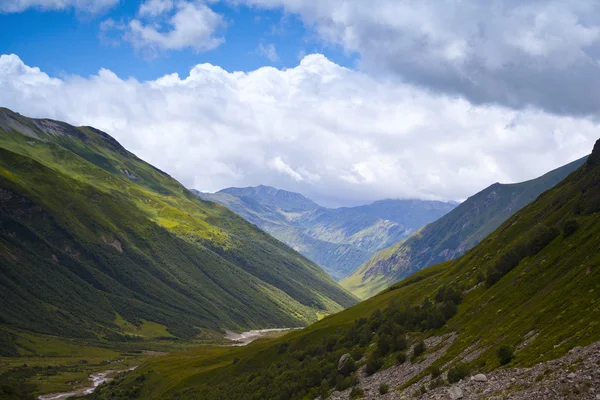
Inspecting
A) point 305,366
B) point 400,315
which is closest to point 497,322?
point 400,315

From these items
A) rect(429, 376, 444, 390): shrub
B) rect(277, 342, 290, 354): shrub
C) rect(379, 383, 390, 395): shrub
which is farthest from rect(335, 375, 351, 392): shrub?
rect(277, 342, 290, 354): shrub

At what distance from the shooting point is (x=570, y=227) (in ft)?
237

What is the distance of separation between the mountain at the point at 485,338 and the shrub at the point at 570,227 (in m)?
0.15

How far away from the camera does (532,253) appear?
7838cm

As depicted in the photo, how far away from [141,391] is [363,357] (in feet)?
355

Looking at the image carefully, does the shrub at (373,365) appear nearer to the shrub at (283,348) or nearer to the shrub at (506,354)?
the shrub at (506,354)

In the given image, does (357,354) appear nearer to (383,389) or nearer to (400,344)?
(400,344)

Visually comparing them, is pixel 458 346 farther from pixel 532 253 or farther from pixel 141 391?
pixel 141 391

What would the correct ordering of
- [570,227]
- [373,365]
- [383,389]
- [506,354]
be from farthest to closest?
1. [570,227]
2. [373,365]
3. [383,389]
4. [506,354]

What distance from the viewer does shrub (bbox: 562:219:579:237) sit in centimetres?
7170

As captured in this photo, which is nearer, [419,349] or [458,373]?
[458,373]

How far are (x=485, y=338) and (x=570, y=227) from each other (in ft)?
94.6

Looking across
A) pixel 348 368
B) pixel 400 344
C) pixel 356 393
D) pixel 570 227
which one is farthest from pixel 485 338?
pixel 570 227

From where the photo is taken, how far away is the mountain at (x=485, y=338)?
125 ft
